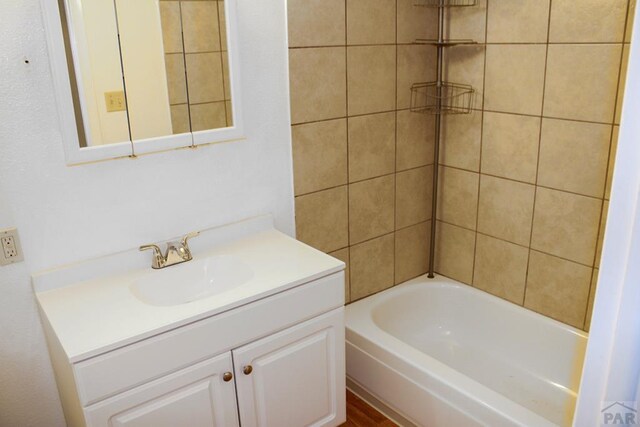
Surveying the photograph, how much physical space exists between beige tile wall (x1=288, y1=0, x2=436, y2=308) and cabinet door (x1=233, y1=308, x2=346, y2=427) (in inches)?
21.1

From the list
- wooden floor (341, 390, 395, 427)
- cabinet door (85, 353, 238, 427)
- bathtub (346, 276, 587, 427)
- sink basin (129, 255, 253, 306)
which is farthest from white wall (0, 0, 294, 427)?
wooden floor (341, 390, 395, 427)

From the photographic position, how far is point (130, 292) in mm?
1718

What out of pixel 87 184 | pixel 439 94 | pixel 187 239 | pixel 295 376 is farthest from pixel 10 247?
pixel 439 94

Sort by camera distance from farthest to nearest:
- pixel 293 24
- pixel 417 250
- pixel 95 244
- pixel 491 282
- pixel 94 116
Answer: pixel 417 250
pixel 491 282
pixel 293 24
pixel 95 244
pixel 94 116

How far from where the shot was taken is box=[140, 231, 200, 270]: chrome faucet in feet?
6.12

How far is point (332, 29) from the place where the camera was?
2156 millimetres

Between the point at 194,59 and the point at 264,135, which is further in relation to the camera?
the point at 264,135

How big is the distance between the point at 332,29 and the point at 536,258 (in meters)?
1.34

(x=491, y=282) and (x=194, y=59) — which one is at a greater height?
(x=194, y=59)

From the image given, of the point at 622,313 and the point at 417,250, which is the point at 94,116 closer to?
the point at 622,313

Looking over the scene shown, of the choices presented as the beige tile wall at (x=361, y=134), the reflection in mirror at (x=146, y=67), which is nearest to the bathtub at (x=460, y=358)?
the beige tile wall at (x=361, y=134)

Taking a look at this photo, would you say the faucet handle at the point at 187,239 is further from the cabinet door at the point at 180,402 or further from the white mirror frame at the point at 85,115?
the cabinet door at the point at 180,402

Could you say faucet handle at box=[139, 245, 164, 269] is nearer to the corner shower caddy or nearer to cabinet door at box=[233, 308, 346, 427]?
cabinet door at box=[233, 308, 346, 427]

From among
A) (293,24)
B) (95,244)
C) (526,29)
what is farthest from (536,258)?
(95,244)
